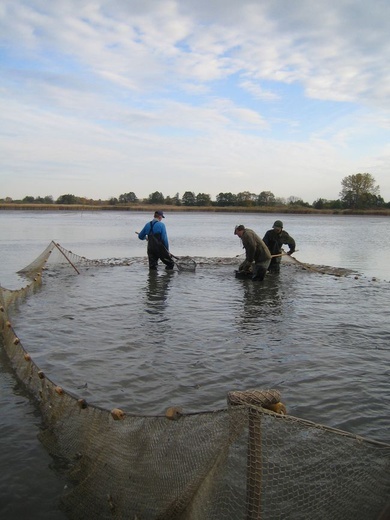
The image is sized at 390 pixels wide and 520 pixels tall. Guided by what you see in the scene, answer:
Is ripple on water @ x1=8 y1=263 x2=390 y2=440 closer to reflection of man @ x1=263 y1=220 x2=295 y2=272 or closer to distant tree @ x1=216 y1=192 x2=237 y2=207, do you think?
reflection of man @ x1=263 y1=220 x2=295 y2=272

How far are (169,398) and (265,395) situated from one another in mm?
2803

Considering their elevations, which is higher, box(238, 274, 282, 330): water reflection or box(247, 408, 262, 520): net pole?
box(247, 408, 262, 520): net pole

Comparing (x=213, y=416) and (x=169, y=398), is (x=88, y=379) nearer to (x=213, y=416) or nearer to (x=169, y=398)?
(x=169, y=398)

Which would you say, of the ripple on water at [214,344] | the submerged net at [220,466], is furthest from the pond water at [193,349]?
the submerged net at [220,466]

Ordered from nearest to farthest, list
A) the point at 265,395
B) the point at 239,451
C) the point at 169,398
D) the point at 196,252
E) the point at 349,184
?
the point at 265,395 < the point at 239,451 < the point at 169,398 < the point at 196,252 < the point at 349,184

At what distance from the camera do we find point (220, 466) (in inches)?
120

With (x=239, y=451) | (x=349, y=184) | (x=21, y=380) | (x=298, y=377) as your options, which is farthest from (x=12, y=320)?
(x=349, y=184)

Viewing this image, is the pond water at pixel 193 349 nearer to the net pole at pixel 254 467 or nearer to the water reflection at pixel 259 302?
the water reflection at pixel 259 302

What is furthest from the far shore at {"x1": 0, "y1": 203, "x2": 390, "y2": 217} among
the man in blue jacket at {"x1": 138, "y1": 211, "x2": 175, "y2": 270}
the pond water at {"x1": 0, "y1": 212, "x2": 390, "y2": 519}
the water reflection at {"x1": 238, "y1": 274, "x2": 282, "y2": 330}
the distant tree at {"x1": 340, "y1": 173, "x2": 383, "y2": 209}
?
the pond water at {"x1": 0, "y1": 212, "x2": 390, "y2": 519}

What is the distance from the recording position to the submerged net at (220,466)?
3.08 metres

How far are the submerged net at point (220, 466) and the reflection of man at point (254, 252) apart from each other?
9.20 meters

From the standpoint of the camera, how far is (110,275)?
52.1ft

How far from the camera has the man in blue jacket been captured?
15.5 m

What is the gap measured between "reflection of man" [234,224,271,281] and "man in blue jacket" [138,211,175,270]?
2.81m
